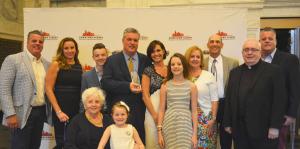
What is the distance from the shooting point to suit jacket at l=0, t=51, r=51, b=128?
3.37m

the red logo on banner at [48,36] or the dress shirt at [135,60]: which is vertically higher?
the red logo on banner at [48,36]

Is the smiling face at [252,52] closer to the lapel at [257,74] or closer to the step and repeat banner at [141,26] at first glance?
the lapel at [257,74]

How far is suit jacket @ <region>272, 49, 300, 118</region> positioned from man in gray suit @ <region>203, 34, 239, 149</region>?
47 centimetres

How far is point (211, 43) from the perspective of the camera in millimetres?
3600

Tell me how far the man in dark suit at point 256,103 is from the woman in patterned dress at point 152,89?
2.26 feet

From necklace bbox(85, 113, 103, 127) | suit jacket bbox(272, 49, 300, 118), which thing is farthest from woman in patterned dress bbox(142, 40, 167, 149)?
suit jacket bbox(272, 49, 300, 118)

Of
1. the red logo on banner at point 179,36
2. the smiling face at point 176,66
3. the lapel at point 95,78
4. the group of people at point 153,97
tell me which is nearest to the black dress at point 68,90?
the group of people at point 153,97

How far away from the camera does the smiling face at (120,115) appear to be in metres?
2.99

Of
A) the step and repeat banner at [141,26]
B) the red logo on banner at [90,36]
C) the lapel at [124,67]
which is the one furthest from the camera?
the red logo on banner at [90,36]

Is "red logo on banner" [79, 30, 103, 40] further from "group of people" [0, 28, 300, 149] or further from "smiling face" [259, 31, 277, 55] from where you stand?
"smiling face" [259, 31, 277, 55]

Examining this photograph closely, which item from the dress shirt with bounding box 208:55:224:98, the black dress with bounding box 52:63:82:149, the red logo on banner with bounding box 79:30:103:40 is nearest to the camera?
the black dress with bounding box 52:63:82:149

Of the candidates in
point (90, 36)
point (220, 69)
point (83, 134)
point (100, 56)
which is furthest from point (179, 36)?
point (83, 134)

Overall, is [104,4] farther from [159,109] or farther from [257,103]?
[257,103]

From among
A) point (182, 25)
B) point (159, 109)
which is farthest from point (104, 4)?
point (159, 109)
